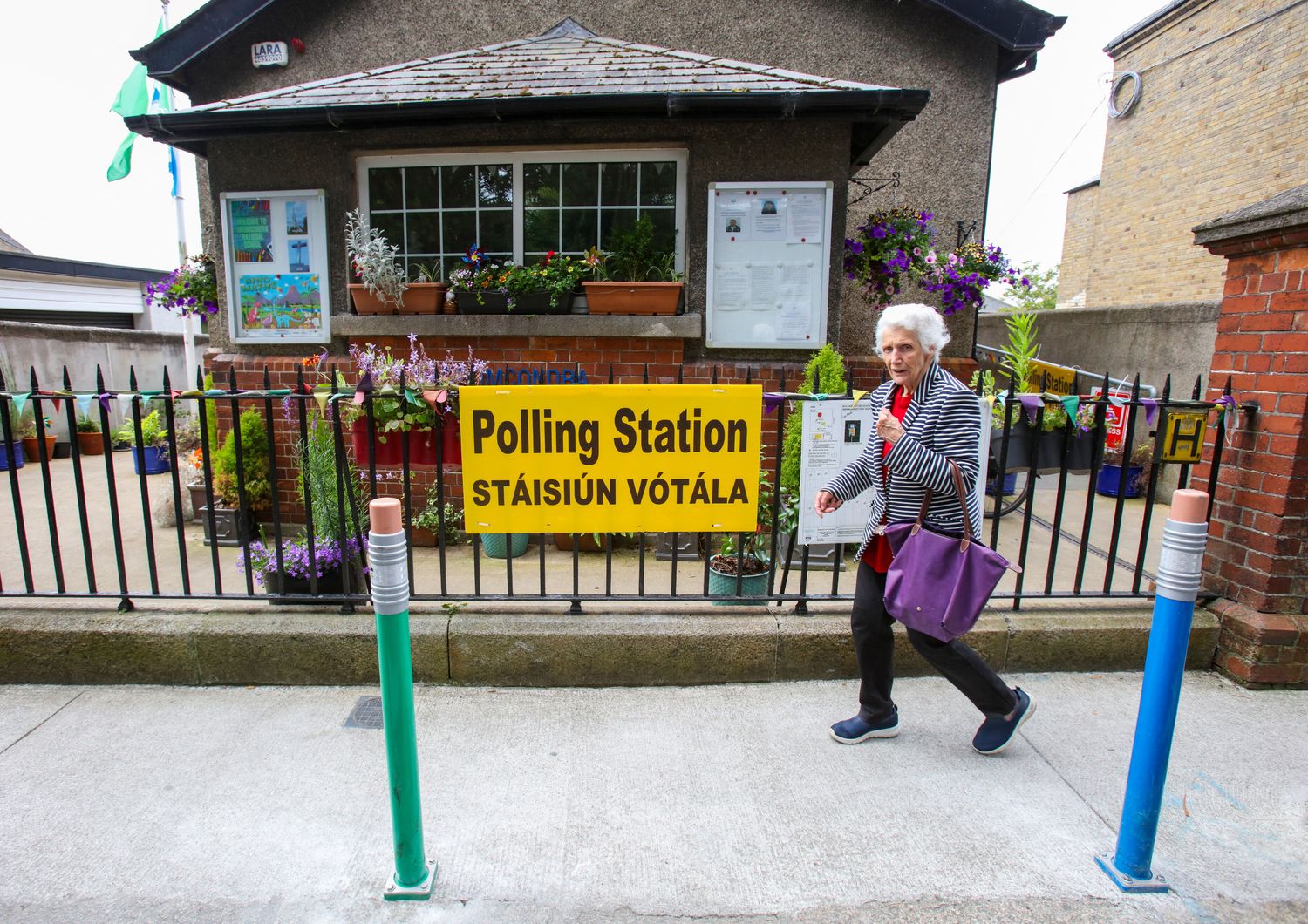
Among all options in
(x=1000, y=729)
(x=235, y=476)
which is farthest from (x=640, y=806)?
(x=235, y=476)

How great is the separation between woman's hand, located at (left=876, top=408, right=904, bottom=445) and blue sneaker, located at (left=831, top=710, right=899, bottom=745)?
46.1 inches

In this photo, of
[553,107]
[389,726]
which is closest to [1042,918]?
[389,726]

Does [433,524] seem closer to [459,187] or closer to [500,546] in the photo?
[500,546]

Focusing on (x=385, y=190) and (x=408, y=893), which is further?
(x=385, y=190)

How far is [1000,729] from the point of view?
2.85 metres

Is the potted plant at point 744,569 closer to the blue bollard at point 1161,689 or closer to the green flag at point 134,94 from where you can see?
the blue bollard at point 1161,689

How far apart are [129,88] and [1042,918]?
34.0 feet

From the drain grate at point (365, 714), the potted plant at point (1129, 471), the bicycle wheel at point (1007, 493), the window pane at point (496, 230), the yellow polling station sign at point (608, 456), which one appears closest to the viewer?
the drain grate at point (365, 714)

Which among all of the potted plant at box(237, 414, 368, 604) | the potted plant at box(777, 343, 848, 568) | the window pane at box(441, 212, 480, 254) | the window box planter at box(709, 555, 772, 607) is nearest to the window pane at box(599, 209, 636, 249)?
the window pane at box(441, 212, 480, 254)

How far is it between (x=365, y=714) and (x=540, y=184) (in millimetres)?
3992

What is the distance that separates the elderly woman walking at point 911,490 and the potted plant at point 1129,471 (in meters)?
5.13

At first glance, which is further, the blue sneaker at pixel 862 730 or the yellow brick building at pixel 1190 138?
the yellow brick building at pixel 1190 138

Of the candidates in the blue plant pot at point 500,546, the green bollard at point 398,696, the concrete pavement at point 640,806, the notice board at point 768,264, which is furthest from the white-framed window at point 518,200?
the green bollard at point 398,696

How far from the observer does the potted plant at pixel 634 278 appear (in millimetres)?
5168
